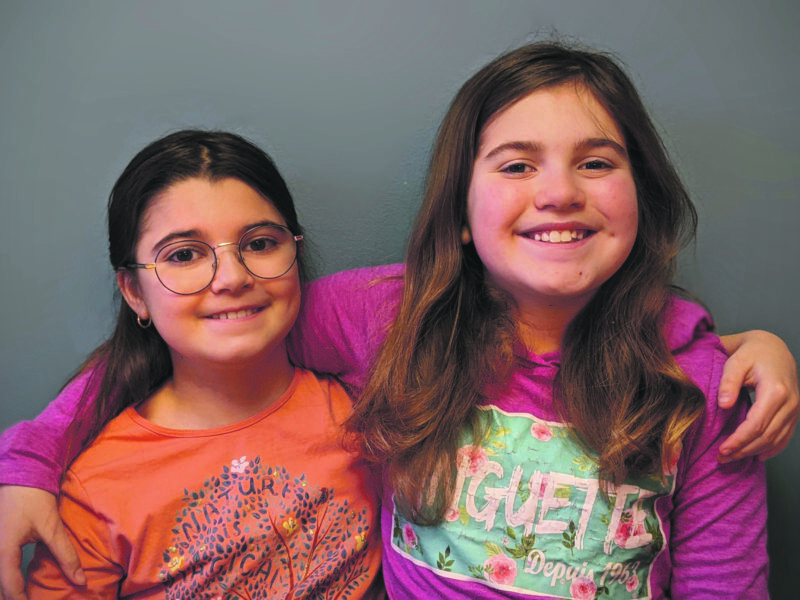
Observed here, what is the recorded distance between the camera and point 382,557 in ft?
4.34

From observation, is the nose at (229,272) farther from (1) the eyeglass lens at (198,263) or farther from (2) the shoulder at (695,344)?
(2) the shoulder at (695,344)

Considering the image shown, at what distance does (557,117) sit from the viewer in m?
1.15

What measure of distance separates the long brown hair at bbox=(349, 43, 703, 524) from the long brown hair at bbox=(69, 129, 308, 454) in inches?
12.0

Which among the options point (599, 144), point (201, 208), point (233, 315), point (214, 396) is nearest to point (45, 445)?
point (214, 396)

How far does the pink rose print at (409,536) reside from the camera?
1229mm

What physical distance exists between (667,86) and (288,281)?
948mm

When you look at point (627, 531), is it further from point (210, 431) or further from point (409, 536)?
point (210, 431)

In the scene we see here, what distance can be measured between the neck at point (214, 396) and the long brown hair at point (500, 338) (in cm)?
21

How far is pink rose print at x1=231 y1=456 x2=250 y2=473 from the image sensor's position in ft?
4.08

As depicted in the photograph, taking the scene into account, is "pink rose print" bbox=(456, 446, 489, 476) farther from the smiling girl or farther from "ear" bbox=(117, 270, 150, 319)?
"ear" bbox=(117, 270, 150, 319)

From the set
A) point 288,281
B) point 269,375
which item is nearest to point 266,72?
point 288,281

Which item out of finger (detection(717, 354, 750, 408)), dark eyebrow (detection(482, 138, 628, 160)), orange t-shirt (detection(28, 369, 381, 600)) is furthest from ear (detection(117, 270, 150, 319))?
finger (detection(717, 354, 750, 408))

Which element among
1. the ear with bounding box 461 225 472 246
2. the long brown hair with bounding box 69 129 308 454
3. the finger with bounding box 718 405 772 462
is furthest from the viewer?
the ear with bounding box 461 225 472 246

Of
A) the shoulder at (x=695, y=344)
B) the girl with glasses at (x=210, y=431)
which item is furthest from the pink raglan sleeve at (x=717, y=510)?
the girl with glasses at (x=210, y=431)
